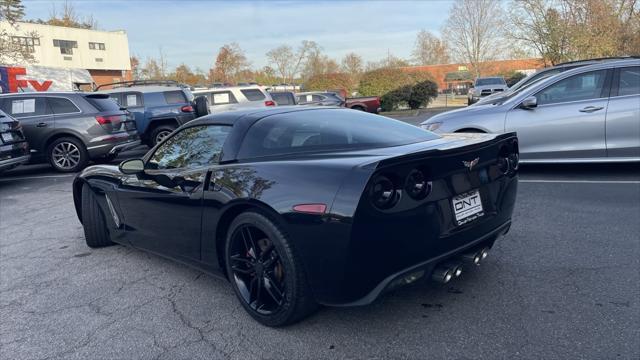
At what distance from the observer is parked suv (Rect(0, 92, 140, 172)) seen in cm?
963

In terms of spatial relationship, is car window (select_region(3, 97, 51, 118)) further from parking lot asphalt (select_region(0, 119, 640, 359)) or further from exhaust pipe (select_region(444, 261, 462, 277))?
exhaust pipe (select_region(444, 261, 462, 277))

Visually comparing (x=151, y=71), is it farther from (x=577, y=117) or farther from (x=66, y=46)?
(x=577, y=117)

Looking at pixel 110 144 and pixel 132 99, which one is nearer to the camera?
pixel 110 144

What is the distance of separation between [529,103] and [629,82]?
4.25 feet

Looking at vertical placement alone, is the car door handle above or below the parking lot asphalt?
above

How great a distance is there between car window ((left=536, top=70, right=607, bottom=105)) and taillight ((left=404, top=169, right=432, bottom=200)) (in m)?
5.10

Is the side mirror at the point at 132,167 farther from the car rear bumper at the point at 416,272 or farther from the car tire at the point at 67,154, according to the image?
→ the car tire at the point at 67,154

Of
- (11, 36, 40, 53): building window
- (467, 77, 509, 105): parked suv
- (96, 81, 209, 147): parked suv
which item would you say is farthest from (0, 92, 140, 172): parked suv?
(467, 77, 509, 105): parked suv

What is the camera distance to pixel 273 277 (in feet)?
9.60

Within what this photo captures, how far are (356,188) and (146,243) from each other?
88.6 inches

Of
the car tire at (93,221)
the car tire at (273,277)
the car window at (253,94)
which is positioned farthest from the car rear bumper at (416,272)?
the car window at (253,94)

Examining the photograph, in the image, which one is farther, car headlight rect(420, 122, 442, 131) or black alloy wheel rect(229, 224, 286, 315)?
car headlight rect(420, 122, 442, 131)

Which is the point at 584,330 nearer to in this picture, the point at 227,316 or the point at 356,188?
the point at 356,188

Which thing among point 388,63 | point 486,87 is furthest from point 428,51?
point 486,87
